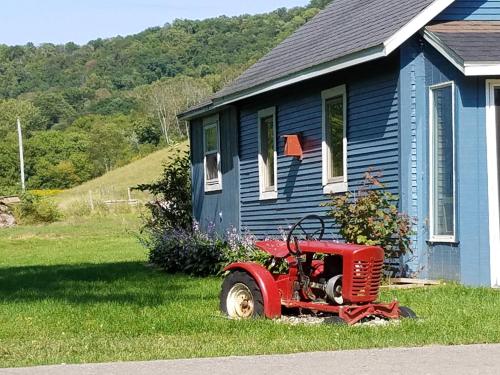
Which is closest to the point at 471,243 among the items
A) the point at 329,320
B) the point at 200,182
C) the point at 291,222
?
the point at 329,320

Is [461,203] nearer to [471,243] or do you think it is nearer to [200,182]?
[471,243]

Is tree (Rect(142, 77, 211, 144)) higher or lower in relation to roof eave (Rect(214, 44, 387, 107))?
higher

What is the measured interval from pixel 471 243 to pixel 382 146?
238 cm

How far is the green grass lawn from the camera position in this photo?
859 centimetres

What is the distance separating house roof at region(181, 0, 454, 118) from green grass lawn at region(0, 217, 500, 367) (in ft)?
11.8

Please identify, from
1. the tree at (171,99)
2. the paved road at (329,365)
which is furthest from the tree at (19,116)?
the paved road at (329,365)

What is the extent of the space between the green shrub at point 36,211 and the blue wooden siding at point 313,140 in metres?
28.5

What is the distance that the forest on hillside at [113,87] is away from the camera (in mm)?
104750

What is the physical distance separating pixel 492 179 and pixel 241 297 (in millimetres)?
4420

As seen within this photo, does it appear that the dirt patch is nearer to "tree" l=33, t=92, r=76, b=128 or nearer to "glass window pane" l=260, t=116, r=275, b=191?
"glass window pane" l=260, t=116, r=275, b=191

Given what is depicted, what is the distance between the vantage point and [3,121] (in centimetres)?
11831

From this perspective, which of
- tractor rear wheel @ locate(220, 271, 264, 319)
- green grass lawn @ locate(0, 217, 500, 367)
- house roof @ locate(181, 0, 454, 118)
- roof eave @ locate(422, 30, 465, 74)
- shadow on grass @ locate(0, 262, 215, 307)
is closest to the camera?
green grass lawn @ locate(0, 217, 500, 367)

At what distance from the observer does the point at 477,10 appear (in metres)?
14.8

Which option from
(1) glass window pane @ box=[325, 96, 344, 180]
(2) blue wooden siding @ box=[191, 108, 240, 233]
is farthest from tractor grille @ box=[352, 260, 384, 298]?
(2) blue wooden siding @ box=[191, 108, 240, 233]
